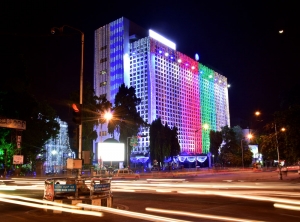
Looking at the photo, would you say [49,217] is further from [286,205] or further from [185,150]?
[185,150]

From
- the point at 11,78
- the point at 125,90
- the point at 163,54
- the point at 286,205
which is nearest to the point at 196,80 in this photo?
the point at 163,54

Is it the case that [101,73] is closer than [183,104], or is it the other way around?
[101,73]

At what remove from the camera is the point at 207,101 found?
147 m

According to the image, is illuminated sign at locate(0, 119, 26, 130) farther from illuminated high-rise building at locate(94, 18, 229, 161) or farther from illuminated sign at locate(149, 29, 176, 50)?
illuminated sign at locate(149, 29, 176, 50)

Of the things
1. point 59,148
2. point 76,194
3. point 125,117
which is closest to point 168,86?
point 59,148

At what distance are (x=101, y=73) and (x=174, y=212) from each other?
4169 inches

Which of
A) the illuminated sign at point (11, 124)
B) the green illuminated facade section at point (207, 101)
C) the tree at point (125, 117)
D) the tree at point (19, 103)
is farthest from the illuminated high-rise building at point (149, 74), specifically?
the illuminated sign at point (11, 124)

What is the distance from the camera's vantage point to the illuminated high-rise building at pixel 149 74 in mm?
110188

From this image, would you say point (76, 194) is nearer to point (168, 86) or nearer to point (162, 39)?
point (168, 86)

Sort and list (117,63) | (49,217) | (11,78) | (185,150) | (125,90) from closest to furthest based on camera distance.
Answer: (49,217)
(11,78)
(125,90)
(117,63)
(185,150)

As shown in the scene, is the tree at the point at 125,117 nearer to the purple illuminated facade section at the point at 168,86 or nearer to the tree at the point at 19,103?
the tree at the point at 19,103

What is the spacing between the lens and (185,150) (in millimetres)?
120500

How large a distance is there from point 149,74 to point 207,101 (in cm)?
4647

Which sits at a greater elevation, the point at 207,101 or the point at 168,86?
the point at 168,86
